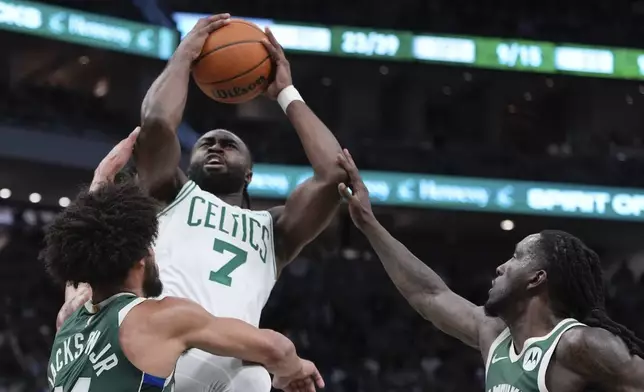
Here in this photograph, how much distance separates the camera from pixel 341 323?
40.8ft

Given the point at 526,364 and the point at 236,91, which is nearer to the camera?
the point at 526,364

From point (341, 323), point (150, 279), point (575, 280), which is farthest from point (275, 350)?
point (341, 323)

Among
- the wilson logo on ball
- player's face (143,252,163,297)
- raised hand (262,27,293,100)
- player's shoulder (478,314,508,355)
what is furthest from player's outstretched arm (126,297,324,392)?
raised hand (262,27,293,100)

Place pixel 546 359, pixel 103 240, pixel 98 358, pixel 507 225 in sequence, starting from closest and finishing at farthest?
pixel 98 358 → pixel 103 240 → pixel 546 359 → pixel 507 225

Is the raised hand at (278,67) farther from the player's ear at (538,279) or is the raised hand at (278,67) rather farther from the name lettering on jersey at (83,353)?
the name lettering on jersey at (83,353)

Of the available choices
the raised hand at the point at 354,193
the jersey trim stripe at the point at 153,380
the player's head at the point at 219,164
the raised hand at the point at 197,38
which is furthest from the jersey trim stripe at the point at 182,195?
the jersey trim stripe at the point at 153,380

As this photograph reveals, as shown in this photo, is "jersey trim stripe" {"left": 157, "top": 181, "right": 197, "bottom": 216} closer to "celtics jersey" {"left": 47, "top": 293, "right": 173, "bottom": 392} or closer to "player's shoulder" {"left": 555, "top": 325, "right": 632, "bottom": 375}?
"celtics jersey" {"left": 47, "top": 293, "right": 173, "bottom": 392}

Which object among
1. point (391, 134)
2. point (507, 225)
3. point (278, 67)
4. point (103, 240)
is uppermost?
point (391, 134)

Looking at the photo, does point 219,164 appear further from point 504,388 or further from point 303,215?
point 504,388

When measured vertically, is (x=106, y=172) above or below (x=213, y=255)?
above

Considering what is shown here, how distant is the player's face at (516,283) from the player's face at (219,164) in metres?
1.16

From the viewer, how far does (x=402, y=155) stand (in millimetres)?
14641

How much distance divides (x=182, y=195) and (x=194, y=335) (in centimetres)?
114

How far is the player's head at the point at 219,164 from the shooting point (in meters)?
3.92
